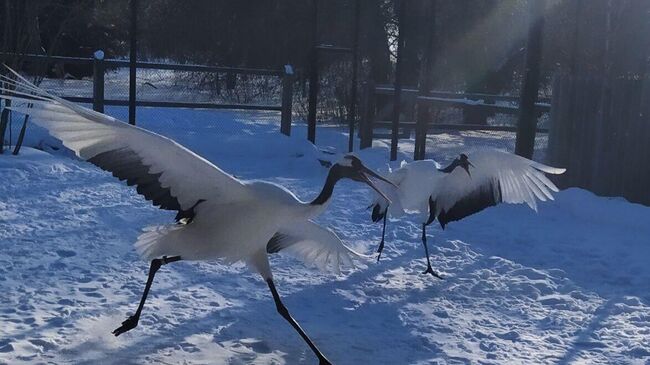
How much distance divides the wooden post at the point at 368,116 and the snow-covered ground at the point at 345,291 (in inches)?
195

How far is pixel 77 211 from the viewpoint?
335 inches

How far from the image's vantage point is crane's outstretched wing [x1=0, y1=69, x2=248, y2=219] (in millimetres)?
4398

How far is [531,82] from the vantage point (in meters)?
11.0

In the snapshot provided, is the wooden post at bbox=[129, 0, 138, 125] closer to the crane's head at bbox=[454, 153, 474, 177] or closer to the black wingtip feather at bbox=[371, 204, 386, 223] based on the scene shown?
the black wingtip feather at bbox=[371, 204, 386, 223]

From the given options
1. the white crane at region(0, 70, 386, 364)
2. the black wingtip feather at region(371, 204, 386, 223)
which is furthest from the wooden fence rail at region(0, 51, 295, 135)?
the white crane at region(0, 70, 386, 364)

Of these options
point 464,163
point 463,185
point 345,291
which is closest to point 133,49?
point 463,185

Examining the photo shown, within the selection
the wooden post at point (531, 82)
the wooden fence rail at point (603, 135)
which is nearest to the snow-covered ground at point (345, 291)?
the wooden fence rail at point (603, 135)

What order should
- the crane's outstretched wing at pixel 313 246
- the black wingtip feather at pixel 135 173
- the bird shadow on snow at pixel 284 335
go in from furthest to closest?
the crane's outstretched wing at pixel 313 246 → the bird shadow on snow at pixel 284 335 → the black wingtip feather at pixel 135 173

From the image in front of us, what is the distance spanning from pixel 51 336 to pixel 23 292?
3.05 feet

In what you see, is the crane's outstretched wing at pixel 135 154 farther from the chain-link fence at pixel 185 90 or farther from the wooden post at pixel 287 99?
the wooden post at pixel 287 99

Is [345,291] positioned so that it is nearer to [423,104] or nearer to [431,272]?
[431,272]

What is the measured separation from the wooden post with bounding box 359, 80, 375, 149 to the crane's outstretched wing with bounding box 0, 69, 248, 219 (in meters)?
10.4

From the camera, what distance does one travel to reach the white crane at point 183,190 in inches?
175

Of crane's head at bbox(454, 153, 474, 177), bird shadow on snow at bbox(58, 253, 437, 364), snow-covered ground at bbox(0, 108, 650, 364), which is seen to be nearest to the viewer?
bird shadow on snow at bbox(58, 253, 437, 364)
